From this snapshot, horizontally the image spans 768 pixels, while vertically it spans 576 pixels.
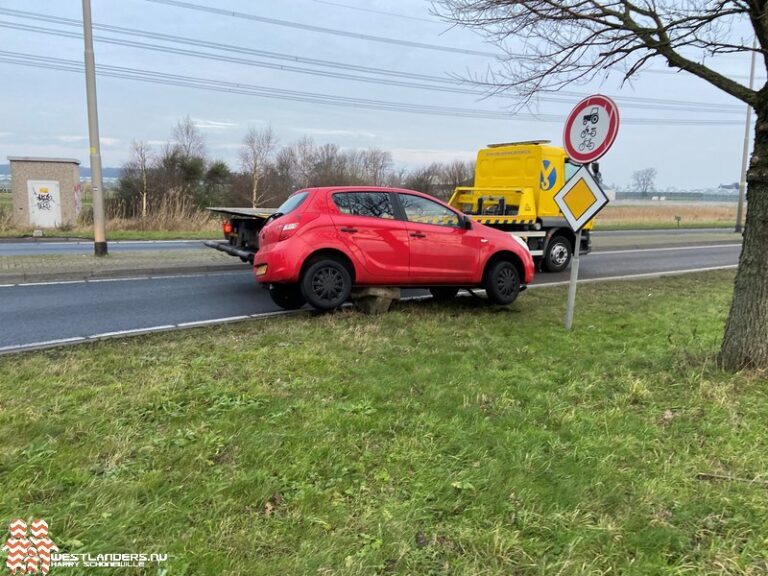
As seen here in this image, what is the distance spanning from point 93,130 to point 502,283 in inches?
415

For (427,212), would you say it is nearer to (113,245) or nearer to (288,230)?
(288,230)

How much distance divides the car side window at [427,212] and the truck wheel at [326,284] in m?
1.30

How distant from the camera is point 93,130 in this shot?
12586 millimetres

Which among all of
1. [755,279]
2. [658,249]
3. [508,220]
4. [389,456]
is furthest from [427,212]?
[658,249]

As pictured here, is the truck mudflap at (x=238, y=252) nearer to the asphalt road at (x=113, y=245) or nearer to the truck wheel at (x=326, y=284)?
the truck wheel at (x=326, y=284)

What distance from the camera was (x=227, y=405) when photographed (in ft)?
13.1

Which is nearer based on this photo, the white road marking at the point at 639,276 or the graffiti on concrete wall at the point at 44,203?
the white road marking at the point at 639,276

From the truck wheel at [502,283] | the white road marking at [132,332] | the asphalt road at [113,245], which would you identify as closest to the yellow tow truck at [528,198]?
the truck wheel at [502,283]

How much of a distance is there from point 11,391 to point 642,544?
4.46 m

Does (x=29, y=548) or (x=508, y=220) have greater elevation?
(x=508, y=220)

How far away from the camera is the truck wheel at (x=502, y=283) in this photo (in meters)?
7.95

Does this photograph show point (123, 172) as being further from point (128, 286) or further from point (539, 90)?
point (539, 90)

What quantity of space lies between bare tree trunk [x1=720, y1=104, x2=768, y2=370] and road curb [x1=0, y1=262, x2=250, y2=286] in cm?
989

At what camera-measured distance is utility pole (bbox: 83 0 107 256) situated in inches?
488
